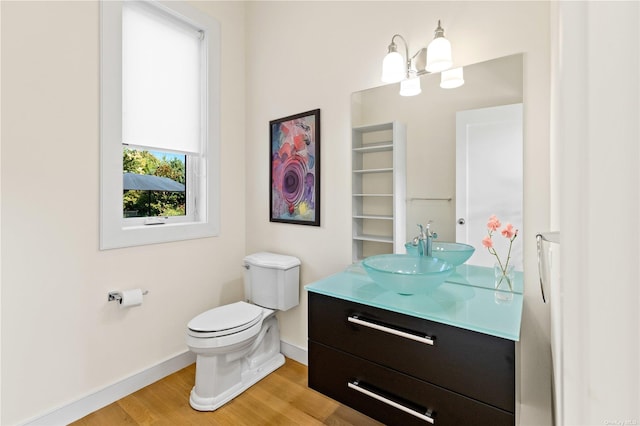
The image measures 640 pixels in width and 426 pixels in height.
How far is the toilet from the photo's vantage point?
5.73 ft

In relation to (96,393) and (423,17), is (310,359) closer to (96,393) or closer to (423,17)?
(96,393)

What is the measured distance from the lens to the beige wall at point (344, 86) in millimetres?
1342

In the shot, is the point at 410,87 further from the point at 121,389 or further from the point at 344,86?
the point at 121,389

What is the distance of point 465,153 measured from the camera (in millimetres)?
1494

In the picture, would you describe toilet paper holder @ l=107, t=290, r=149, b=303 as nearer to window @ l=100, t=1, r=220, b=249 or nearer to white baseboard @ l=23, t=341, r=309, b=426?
window @ l=100, t=1, r=220, b=249

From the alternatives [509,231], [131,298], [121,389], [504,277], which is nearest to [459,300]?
[504,277]

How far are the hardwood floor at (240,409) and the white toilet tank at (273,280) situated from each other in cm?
52

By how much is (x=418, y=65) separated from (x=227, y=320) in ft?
5.98

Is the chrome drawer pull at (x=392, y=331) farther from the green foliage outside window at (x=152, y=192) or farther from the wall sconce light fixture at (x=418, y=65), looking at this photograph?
the green foliage outside window at (x=152, y=192)

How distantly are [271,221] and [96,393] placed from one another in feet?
4.82

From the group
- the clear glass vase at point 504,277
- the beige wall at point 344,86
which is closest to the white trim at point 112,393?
the beige wall at point 344,86

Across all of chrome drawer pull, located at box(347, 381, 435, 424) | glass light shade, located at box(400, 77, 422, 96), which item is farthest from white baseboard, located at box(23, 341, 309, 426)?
glass light shade, located at box(400, 77, 422, 96)

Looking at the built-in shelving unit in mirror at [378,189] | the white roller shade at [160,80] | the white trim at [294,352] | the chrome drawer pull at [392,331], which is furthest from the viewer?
the white trim at [294,352]

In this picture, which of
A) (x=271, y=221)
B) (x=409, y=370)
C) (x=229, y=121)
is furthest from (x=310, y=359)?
(x=229, y=121)
